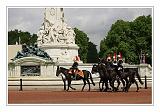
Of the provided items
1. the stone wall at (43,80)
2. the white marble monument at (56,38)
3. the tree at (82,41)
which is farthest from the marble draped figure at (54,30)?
the tree at (82,41)

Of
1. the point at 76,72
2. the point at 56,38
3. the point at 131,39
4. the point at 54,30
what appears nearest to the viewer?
the point at 76,72

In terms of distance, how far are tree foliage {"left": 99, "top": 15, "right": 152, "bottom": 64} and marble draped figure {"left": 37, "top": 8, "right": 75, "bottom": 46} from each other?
1608 centimetres

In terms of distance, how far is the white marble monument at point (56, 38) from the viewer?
35156 mm

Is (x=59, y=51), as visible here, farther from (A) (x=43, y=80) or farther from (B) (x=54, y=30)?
(A) (x=43, y=80)

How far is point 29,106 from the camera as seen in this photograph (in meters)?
18.7

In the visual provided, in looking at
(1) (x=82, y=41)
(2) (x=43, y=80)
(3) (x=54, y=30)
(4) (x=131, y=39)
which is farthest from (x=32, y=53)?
(1) (x=82, y=41)

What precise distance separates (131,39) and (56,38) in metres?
20.3

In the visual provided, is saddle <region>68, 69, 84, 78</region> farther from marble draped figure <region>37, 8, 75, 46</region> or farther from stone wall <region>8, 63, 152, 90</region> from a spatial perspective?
marble draped figure <region>37, 8, 75, 46</region>

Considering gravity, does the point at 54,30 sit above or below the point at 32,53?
above

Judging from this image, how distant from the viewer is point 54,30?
35.4 metres
